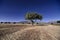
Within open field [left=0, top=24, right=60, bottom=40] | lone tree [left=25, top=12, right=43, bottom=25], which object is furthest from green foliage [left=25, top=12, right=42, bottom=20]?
open field [left=0, top=24, right=60, bottom=40]

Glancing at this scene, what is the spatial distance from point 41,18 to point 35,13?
5.36m

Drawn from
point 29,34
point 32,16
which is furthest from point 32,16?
point 29,34

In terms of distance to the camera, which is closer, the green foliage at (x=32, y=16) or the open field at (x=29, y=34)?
the open field at (x=29, y=34)

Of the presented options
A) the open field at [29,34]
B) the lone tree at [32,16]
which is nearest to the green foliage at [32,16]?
the lone tree at [32,16]

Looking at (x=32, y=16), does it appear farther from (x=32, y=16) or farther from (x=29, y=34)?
(x=29, y=34)

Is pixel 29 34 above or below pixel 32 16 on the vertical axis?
A: below

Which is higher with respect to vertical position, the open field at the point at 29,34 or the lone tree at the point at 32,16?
the lone tree at the point at 32,16

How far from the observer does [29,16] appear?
63.2 metres

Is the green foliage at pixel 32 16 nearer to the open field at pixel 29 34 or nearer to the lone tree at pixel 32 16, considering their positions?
the lone tree at pixel 32 16

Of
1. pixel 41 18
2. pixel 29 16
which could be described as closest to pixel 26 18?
pixel 29 16

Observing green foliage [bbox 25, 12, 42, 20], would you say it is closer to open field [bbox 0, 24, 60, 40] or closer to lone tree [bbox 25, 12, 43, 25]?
lone tree [bbox 25, 12, 43, 25]

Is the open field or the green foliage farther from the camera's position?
the green foliage

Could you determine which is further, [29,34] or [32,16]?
[32,16]

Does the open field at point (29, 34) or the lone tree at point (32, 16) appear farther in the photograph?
the lone tree at point (32, 16)
